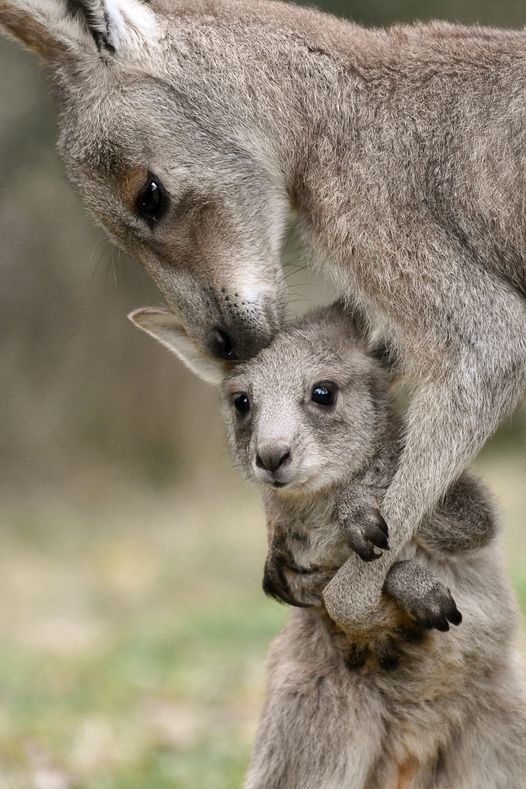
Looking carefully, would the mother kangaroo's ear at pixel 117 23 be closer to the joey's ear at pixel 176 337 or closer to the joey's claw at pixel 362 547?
the joey's ear at pixel 176 337

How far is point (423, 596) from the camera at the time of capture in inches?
180

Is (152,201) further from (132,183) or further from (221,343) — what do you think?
(221,343)

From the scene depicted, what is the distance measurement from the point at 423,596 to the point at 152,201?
174cm

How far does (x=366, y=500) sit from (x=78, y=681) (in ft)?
14.7

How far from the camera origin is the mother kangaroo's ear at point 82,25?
188 inches

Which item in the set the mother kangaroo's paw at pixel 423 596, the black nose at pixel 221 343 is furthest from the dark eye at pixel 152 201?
the mother kangaroo's paw at pixel 423 596

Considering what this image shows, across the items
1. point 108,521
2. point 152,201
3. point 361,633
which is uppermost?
point 152,201


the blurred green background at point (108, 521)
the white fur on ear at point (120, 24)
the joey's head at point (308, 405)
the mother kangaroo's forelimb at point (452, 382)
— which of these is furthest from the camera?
the blurred green background at point (108, 521)

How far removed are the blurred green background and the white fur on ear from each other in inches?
38.6

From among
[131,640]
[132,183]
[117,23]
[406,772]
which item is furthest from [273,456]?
[131,640]

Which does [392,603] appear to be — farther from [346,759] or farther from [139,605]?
[139,605]

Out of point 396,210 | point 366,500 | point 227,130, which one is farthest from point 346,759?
point 227,130

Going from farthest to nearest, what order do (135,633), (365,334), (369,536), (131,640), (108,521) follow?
(108,521)
(135,633)
(131,640)
(365,334)
(369,536)

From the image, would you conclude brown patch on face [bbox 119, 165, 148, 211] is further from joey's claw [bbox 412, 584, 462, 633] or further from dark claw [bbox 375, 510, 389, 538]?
joey's claw [bbox 412, 584, 462, 633]
